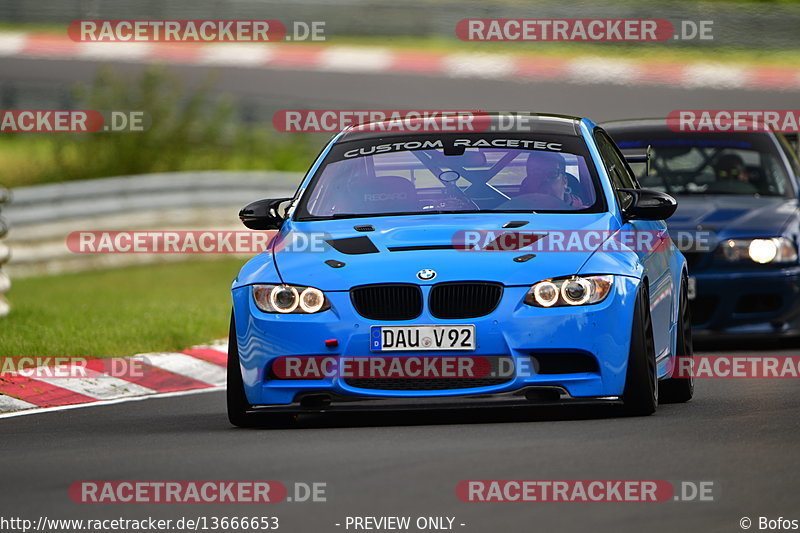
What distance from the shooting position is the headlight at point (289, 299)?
8.55m

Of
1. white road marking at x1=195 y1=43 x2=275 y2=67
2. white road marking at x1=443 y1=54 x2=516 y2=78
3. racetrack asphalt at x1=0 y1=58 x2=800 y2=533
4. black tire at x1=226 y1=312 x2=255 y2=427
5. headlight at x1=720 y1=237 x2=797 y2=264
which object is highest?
white road marking at x1=195 y1=43 x2=275 y2=67

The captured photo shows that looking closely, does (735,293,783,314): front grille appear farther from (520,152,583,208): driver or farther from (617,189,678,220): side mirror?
(520,152,583,208): driver

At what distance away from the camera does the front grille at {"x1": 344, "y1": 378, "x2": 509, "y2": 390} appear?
8352mm

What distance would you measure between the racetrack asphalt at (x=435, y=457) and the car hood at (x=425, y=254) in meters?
0.72

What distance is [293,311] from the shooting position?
8586mm

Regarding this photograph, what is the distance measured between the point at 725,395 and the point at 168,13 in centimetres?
2575

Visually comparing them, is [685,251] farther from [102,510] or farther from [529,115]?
[102,510]

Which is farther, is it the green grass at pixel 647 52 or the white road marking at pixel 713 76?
A: the green grass at pixel 647 52

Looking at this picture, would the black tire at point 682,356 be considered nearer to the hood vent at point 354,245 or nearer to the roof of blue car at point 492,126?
the roof of blue car at point 492,126

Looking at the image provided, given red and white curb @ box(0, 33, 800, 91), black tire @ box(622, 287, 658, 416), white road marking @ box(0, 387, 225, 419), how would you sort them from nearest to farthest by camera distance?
A: black tire @ box(622, 287, 658, 416) < white road marking @ box(0, 387, 225, 419) < red and white curb @ box(0, 33, 800, 91)

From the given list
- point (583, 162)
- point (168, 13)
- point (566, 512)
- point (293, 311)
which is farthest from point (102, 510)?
point (168, 13)

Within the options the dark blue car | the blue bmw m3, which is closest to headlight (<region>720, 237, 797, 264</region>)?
the dark blue car

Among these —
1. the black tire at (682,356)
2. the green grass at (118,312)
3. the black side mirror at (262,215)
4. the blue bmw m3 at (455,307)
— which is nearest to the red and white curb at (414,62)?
the green grass at (118,312)

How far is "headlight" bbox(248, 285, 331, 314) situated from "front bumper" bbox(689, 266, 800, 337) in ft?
→ 16.8
